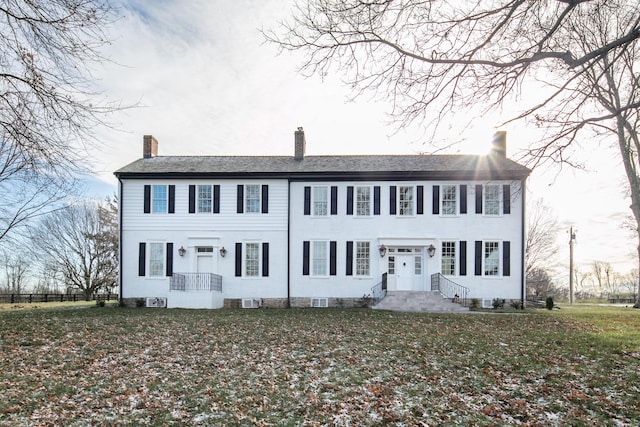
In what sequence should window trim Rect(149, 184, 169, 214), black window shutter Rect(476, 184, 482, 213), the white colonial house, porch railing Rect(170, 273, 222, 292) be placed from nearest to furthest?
porch railing Rect(170, 273, 222, 292)
the white colonial house
black window shutter Rect(476, 184, 482, 213)
window trim Rect(149, 184, 169, 214)

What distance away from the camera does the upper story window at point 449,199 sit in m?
19.8

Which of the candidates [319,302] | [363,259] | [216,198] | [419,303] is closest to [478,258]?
[419,303]

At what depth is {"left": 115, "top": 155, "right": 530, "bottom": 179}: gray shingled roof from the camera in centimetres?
1964

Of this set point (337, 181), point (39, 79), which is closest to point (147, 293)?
point (337, 181)

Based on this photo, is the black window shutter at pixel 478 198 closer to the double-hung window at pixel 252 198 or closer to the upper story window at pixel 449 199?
the upper story window at pixel 449 199

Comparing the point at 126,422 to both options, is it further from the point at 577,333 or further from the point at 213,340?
the point at 577,333

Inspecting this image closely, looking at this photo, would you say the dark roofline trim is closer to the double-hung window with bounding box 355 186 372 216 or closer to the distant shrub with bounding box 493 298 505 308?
the double-hung window with bounding box 355 186 372 216

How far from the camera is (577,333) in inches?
455

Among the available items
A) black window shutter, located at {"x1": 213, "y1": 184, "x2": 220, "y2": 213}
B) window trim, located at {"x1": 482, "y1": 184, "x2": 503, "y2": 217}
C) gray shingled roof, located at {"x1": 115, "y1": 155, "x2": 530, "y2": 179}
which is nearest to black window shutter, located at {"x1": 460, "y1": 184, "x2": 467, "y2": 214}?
gray shingled roof, located at {"x1": 115, "y1": 155, "x2": 530, "y2": 179}

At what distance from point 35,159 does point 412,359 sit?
808 centimetres

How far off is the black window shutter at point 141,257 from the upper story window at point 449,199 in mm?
14086

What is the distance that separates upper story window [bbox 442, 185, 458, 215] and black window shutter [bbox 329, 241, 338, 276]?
17.4 ft

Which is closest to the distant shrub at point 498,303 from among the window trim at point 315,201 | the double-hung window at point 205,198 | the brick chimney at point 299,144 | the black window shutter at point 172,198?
the window trim at point 315,201

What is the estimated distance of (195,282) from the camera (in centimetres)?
1936
